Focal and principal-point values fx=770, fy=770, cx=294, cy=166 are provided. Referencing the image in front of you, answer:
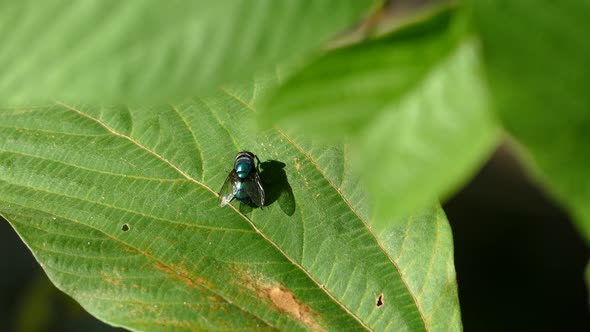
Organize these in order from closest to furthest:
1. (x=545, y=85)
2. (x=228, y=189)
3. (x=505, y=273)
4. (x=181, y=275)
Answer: (x=545, y=85)
(x=181, y=275)
(x=228, y=189)
(x=505, y=273)

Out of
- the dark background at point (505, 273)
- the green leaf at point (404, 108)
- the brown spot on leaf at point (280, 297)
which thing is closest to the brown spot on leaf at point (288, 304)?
the brown spot on leaf at point (280, 297)

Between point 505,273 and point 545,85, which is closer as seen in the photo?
point 545,85

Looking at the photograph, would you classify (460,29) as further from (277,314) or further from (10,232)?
(10,232)

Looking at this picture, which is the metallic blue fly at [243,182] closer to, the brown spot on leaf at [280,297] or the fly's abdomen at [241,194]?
the fly's abdomen at [241,194]

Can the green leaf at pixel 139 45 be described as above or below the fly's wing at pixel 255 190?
above

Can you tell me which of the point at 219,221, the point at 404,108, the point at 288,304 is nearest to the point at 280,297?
the point at 288,304

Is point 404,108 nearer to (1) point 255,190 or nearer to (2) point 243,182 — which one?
(2) point 243,182
